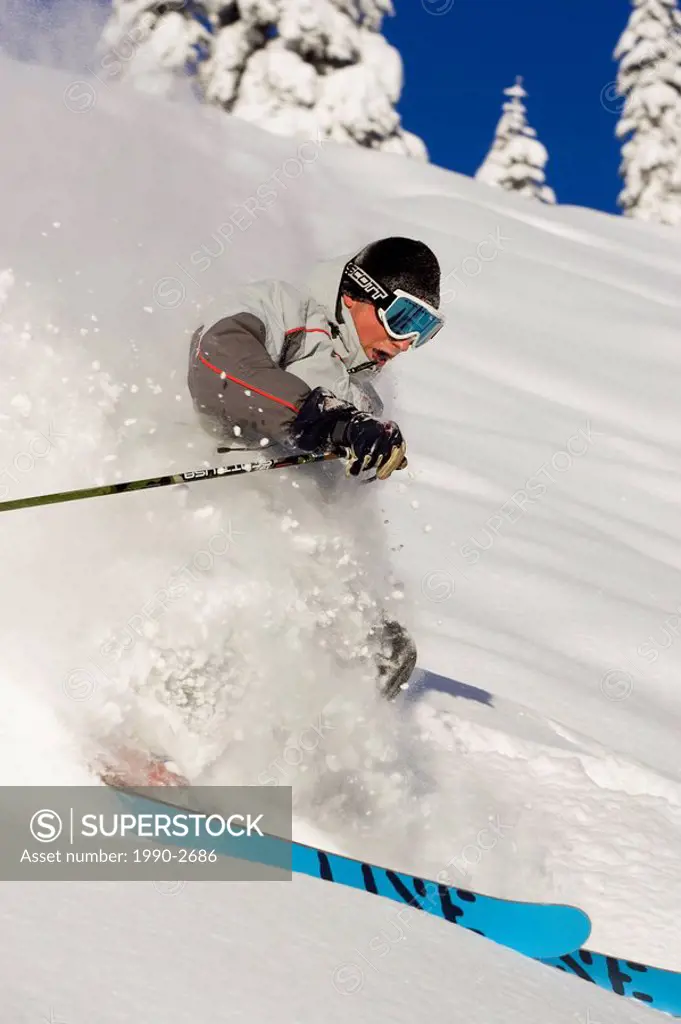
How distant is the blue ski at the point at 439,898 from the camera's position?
2.88 meters

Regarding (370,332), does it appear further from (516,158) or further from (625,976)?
(516,158)

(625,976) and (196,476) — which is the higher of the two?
(196,476)

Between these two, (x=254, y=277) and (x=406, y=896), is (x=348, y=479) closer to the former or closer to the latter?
(x=254, y=277)

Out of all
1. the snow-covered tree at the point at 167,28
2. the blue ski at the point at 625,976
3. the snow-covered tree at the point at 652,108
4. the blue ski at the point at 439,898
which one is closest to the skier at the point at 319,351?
the blue ski at the point at 439,898

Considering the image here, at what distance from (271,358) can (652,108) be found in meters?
26.7

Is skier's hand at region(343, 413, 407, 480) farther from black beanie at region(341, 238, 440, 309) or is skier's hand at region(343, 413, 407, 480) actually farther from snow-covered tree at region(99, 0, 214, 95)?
snow-covered tree at region(99, 0, 214, 95)

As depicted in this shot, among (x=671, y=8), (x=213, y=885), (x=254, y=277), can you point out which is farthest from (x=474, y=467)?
(x=671, y=8)

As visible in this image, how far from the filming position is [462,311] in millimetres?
15672

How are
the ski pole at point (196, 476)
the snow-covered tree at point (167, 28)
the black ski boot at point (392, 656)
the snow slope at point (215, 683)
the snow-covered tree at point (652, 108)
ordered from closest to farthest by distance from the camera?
the snow slope at point (215, 683) < the ski pole at point (196, 476) < the black ski boot at point (392, 656) < the snow-covered tree at point (167, 28) < the snow-covered tree at point (652, 108)

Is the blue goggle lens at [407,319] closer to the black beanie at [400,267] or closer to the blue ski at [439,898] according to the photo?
the black beanie at [400,267]

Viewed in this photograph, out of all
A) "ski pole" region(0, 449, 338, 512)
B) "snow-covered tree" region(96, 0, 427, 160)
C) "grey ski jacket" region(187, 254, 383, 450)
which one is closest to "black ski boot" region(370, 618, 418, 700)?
"ski pole" region(0, 449, 338, 512)

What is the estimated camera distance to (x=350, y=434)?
332 cm

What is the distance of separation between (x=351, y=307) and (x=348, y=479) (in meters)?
0.66

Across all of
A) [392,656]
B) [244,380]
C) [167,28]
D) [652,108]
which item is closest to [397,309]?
[244,380]
